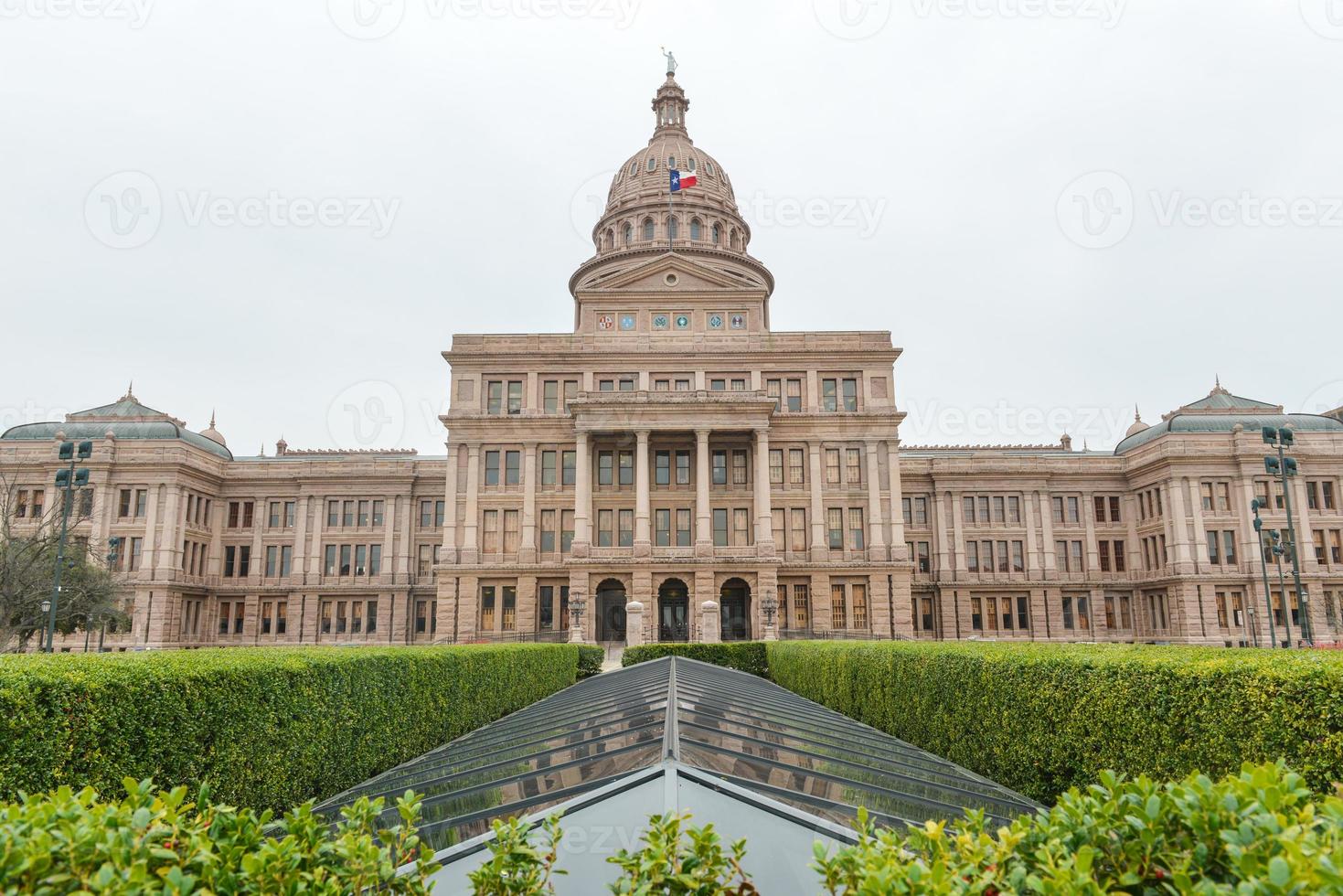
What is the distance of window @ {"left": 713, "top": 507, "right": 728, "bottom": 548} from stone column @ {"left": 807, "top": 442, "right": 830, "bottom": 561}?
16.4 ft

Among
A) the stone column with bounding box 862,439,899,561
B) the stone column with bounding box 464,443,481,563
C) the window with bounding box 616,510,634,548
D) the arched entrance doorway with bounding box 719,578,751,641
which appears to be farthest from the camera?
the stone column with bounding box 862,439,899,561

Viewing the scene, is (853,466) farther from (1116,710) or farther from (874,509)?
(1116,710)

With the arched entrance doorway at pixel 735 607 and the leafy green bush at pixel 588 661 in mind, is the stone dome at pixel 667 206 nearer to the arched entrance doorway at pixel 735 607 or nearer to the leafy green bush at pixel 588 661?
the arched entrance doorway at pixel 735 607

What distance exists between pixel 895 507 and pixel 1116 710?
143 ft

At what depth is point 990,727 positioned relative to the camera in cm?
970

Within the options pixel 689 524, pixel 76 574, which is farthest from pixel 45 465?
pixel 689 524

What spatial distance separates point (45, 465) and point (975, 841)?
68.9 metres

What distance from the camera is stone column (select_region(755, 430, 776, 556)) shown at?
4748 centimetres

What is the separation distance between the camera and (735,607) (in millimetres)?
48844

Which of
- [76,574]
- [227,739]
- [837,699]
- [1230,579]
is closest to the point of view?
[227,739]

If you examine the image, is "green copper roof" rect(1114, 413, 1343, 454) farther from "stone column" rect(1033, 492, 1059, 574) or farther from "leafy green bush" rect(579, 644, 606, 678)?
"leafy green bush" rect(579, 644, 606, 678)

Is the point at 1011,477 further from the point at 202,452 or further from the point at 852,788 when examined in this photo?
the point at 852,788

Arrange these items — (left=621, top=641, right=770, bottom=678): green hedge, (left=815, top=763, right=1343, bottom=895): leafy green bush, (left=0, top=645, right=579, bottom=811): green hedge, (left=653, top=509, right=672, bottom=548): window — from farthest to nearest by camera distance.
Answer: (left=653, top=509, right=672, bottom=548): window < (left=621, top=641, right=770, bottom=678): green hedge < (left=0, top=645, right=579, bottom=811): green hedge < (left=815, top=763, right=1343, bottom=895): leafy green bush

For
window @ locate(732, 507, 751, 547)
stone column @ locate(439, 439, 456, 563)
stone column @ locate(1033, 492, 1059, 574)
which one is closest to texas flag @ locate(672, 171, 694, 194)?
window @ locate(732, 507, 751, 547)
